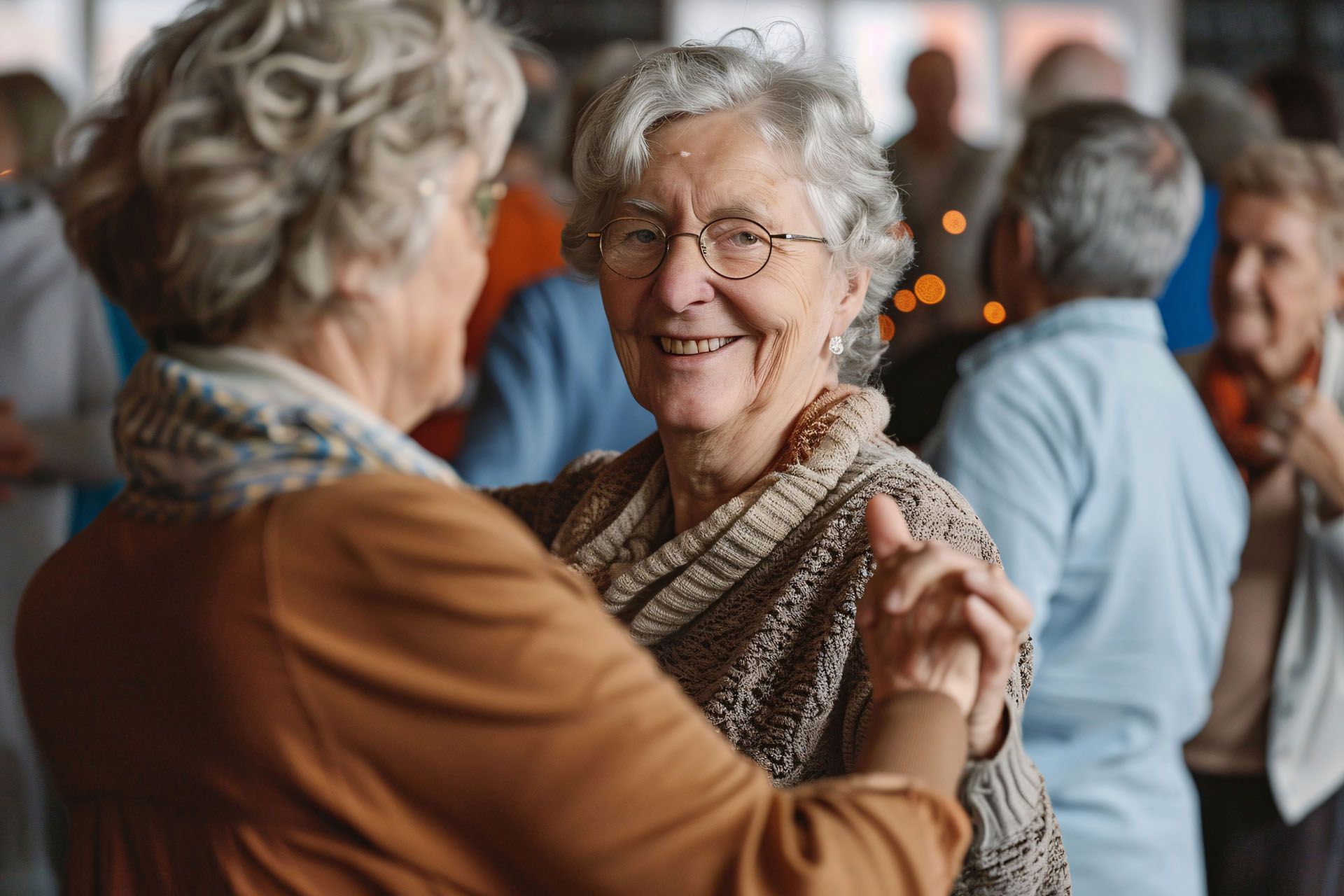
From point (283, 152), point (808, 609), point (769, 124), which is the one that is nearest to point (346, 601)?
point (283, 152)

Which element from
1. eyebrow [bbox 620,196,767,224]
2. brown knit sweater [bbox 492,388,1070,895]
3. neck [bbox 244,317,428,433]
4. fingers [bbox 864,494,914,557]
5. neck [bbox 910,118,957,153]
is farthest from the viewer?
neck [bbox 910,118,957,153]

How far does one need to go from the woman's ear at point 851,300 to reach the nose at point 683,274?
20 cm

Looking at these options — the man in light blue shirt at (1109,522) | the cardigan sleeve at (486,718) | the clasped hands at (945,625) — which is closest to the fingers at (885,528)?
the clasped hands at (945,625)

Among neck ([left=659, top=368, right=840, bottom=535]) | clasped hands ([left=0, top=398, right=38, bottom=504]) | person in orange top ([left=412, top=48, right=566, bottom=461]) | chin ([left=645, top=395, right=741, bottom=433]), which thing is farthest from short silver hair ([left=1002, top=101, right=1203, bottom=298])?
clasped hands ([left=0, top=398, right=38, bottom=504])

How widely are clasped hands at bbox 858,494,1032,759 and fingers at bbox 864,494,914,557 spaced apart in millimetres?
14

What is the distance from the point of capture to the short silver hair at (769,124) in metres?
1.64

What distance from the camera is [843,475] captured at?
1536 millimetres

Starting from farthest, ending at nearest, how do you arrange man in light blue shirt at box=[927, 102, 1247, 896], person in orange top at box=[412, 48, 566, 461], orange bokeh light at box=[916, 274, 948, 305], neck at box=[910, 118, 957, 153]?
neck at box=[910, 118, 957, 153]
orange bokeh light at box=[916, 274, 948, 305]
person in orange top at box=[412, 48, 566, 461]
man in light blue shirt at box=[927, 102, 1247, 896]

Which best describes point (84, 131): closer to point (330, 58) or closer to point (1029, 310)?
point (330, 58)

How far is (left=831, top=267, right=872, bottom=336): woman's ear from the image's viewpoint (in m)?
1.77

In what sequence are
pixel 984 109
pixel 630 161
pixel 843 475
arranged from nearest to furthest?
pixel 843 475 → pixel 630 161 → pixel 984 109

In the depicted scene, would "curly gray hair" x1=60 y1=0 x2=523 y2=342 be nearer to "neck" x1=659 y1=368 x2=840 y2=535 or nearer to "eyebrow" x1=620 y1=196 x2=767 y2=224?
"eyebrow" x1=620 y1=196 x2=767 y2=224

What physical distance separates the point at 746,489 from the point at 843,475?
0.13 m

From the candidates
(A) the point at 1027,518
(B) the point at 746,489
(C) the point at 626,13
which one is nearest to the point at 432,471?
(B) the point at 746,489
